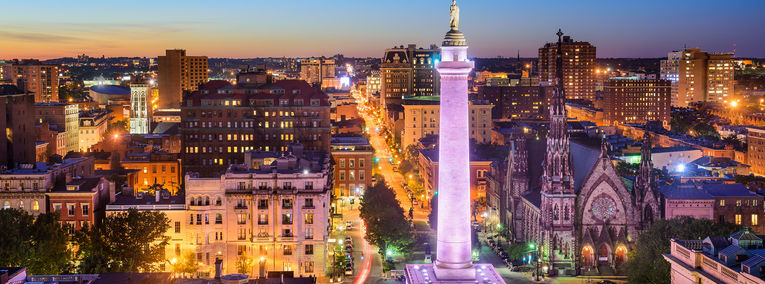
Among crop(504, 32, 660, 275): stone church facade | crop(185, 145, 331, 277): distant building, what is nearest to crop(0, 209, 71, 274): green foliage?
crop(185, 145, 331, 277): distant building

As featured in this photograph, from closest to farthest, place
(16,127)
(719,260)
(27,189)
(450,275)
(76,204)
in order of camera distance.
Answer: (719,260) → (450,275) → (76,204) → (27,189) → (16,127)

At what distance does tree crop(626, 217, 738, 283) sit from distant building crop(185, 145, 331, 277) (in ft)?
119

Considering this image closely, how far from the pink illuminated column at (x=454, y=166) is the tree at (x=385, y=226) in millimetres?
36785

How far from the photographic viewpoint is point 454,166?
248 ft

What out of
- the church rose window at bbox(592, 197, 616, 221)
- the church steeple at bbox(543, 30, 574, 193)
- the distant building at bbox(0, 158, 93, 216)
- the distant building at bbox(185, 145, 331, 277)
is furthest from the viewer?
the church rose window at bbox(592, 197, 616, 221)

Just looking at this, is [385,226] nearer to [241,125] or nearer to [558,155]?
[558,155]

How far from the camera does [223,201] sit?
105 m

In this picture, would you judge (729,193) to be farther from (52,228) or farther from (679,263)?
(52,228)

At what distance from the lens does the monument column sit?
75.6m

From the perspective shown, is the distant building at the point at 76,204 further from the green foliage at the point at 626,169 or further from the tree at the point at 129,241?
the green foliage at the point at 626,169

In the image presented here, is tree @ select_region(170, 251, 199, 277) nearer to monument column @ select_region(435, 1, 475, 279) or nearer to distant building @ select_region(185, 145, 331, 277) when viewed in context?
distant building @ select_region(185, 145, 331, 277)

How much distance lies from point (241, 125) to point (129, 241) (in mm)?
62604

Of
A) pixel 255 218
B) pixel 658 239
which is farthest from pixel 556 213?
pixel 255 218

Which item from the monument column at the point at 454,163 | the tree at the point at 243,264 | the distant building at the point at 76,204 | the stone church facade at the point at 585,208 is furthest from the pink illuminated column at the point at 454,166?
the distant building at the point at 76,204
